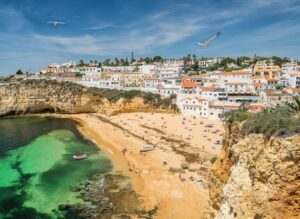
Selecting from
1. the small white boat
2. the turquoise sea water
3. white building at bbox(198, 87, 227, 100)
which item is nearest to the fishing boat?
the turquoise sea water

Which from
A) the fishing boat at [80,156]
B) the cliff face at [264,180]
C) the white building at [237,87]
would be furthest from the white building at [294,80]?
the cliff face at [264,180]

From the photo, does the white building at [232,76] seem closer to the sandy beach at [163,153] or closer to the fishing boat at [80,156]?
the sandy beach at [163,153]

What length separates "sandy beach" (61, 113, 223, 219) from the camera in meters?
26.0

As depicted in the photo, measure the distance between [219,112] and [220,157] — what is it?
42.5m

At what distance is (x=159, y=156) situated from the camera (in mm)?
38250

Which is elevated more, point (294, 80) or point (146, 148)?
point (294, 80)

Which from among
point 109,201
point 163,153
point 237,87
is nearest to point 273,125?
point 109,201

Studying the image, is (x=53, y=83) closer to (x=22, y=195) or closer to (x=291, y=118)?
(x=22, y=195)

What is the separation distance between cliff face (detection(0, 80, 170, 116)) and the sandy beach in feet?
25.9

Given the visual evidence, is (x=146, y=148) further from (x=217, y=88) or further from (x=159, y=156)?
(x=217, y=88)

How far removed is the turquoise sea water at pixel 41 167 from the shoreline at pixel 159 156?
3130mm

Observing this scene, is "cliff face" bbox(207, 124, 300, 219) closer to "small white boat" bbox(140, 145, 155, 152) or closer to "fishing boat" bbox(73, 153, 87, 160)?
"small white boat" bbox(140, 145, 155, 152)

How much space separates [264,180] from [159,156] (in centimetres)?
2692

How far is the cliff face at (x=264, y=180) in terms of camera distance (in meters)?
10.8
